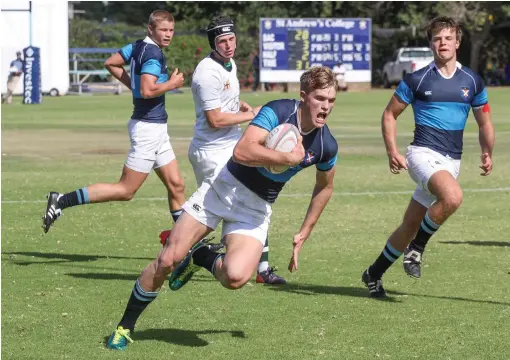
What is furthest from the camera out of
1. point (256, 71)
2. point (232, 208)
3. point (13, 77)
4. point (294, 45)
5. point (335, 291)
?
point (256, 71)

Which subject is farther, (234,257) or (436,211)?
(436,211)

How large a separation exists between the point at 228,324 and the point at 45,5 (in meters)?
47.4

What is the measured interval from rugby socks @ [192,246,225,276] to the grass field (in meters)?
0.50

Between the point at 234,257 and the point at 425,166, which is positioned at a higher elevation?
the point at 425,166

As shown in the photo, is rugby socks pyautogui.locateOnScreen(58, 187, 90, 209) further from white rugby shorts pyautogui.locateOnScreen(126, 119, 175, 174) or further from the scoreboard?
the scoreboard

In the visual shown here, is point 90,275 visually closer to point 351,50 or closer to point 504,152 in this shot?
point 504,152

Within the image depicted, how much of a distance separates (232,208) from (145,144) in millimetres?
3582

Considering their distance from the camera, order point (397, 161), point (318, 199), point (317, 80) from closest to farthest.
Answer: point (317, 80)
point (318, 199)
point (397, 161)

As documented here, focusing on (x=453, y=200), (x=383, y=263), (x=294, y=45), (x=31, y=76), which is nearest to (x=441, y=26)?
(x=453, y=200)

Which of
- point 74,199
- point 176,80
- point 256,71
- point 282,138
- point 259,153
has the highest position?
point 176,80

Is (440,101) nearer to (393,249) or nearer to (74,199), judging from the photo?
(393,249)

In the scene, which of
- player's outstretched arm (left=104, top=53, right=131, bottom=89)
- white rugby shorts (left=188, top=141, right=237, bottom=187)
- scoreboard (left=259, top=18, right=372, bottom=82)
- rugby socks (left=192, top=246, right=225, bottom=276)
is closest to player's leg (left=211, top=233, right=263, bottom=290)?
rugby socks (left=192, top=246, right=225, bottom=276)

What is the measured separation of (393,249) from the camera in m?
9.73

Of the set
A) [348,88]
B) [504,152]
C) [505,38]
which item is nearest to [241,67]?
[348,88]
